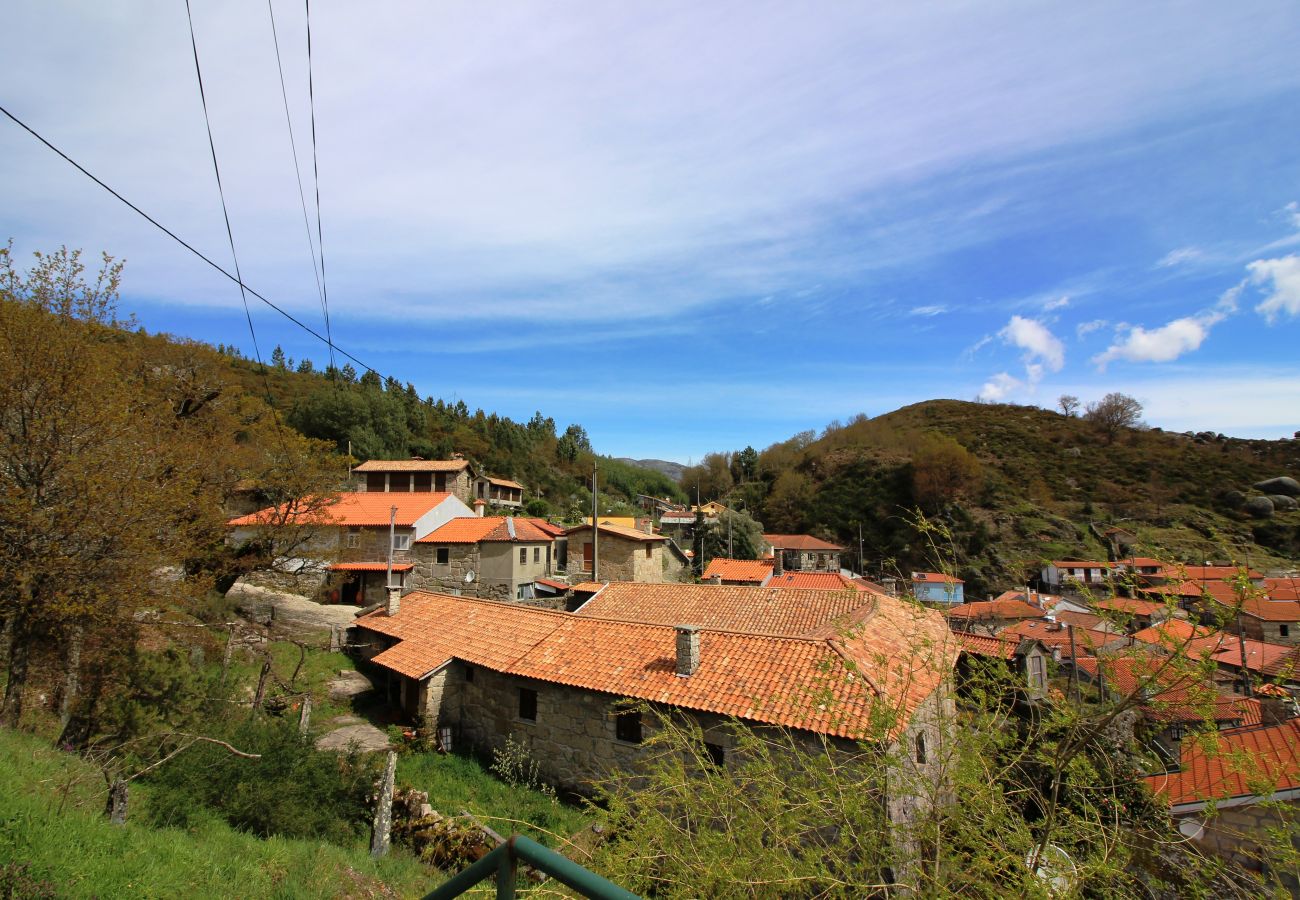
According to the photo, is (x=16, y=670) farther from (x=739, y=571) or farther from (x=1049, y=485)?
(x=1049, y=485)

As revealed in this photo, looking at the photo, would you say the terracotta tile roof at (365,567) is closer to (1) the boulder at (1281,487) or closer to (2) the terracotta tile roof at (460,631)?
(2) the terracotta tile roof at (460,631)

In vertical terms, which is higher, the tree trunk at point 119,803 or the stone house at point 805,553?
the tree trunk at point 119,803

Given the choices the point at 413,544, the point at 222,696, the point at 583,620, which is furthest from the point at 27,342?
the point at 413,544

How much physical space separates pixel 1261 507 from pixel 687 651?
6972 cm

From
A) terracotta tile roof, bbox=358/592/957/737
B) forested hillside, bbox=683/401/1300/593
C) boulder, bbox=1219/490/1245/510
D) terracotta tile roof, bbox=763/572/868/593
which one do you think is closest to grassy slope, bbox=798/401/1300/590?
forested hillside, bbox=683/401/1300/593

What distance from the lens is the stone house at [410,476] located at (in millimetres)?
35031

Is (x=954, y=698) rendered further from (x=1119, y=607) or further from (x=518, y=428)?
(x=518, y=428)

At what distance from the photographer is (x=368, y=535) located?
24.9m

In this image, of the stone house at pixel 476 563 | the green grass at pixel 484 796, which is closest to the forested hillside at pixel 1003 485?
the stone house at pixel 476 563

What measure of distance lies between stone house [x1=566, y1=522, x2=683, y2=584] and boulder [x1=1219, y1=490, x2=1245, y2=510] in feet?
198

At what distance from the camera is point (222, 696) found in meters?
10.1

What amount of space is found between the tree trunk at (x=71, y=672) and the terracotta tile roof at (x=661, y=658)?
5.41 metres

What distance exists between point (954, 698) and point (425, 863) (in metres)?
7.62

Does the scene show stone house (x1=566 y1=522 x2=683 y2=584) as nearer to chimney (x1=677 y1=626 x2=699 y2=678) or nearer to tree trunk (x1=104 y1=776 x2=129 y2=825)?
chimney (x1=677 y1=626 x2=699 y2=678)
